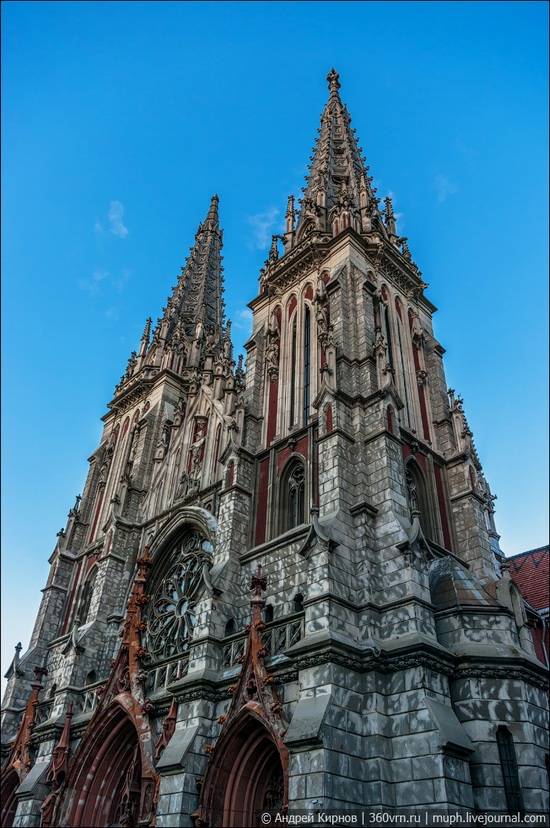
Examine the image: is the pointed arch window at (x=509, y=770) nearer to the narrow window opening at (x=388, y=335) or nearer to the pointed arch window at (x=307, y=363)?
the pointed arch window at (x=307, y=363)

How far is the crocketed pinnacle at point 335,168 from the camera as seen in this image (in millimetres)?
29672

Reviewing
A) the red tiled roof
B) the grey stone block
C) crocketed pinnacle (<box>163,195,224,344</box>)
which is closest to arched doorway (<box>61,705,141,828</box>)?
the grey stone block

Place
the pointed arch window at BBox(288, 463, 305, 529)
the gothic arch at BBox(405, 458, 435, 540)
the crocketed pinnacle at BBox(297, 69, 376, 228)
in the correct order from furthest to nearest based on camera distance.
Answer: the crocketed pinnacle at BBox(297, 69, 376, 228)
the pointed arch window at BBox(288, 463, 305, 529)
the gothic arch at BBox(405, 458, 435, 540)

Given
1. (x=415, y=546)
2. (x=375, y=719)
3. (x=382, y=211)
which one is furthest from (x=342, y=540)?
(x=382, y=211)

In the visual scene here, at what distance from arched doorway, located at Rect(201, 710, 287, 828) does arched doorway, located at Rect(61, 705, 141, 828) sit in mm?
4701

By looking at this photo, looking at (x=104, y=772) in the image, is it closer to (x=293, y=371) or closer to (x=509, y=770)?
(x=509, y=770)

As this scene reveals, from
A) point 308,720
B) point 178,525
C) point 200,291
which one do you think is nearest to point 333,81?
point 200,291

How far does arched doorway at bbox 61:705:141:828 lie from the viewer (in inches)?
761

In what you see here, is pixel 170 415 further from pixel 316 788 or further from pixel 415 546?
pixel 316 788

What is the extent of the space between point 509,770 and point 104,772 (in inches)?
473

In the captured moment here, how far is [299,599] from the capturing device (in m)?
17.5

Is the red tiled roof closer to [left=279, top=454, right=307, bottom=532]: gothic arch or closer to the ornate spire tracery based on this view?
A: [left=279, top=454, right=307, bottom=532]: gothic arch

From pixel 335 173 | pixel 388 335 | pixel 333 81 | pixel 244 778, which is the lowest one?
pixel 244 778

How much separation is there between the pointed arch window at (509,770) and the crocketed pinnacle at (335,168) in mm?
20092
